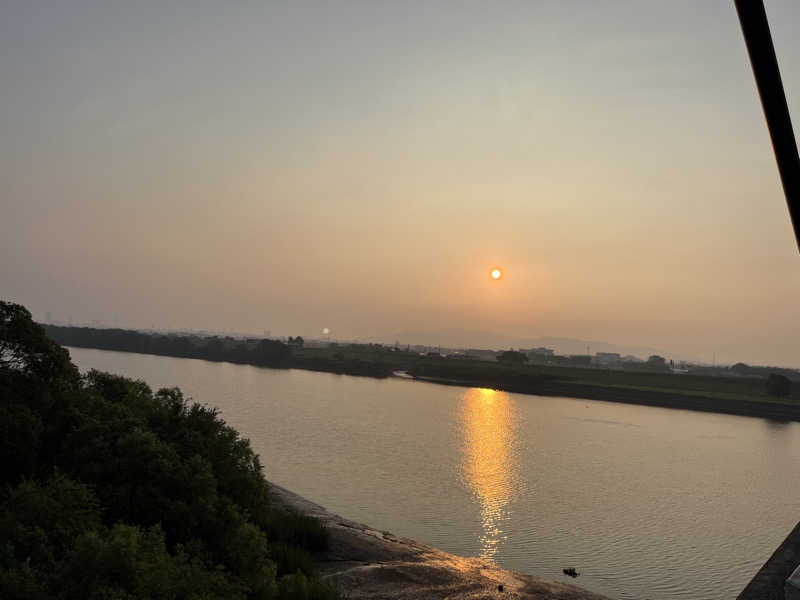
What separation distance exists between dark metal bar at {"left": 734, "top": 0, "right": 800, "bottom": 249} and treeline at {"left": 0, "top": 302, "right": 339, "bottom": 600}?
8.29m

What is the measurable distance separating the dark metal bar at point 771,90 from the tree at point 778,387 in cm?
11833

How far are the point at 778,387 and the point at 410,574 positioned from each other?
353ft

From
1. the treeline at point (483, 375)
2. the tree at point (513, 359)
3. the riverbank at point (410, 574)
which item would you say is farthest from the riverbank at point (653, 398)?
the riverbank at point (410, 574)

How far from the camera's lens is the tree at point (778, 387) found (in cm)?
10038

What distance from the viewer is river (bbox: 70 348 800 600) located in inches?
957

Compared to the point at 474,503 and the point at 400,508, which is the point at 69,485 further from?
the point at 474,503

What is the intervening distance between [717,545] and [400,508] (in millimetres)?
15409

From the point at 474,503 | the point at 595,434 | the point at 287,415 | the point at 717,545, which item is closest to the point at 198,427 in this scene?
the point at 474,503

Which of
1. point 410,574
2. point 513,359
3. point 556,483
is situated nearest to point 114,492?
point 410,574

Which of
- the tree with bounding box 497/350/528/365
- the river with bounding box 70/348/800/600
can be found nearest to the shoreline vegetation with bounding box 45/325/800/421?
the tree with bounding box 497/350/528/365

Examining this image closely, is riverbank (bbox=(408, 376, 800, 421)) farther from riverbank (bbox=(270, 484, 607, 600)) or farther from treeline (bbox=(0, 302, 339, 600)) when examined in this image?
treeline (bbox=(0, 302, 339, 600))

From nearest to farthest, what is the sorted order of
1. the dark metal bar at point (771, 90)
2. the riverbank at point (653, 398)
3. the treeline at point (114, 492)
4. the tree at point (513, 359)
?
the dark metal bar at point (771, 90), the treeline at point (114, 492), the riverbank at point (653, 398), the tree at point (513, 359)

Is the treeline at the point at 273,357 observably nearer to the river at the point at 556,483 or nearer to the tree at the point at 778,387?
the river at the point at 556,483

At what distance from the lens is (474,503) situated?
3183 cm
